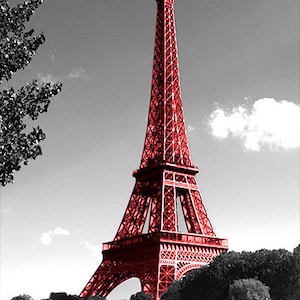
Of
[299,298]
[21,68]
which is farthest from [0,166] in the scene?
[299,298]

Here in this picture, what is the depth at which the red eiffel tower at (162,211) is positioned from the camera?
163ft

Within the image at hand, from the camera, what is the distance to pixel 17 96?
592 inches

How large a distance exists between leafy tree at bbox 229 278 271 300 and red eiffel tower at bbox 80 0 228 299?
10.9 metres

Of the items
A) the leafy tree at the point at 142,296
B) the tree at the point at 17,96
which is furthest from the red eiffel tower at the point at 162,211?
the tree at the point at 17,96

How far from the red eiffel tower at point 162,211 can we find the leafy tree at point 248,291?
10860 mm

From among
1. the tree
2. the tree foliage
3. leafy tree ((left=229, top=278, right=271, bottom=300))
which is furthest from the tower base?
the tree

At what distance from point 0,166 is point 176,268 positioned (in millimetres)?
36688

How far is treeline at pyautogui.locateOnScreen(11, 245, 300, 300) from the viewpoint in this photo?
132 ft

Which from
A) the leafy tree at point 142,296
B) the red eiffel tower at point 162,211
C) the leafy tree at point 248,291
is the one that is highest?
the red eiffel tower at point 162,211

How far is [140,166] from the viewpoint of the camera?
190 ft

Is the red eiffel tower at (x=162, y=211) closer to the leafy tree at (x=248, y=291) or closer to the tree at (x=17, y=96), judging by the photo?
the leafy tree at (x=248, y=291)

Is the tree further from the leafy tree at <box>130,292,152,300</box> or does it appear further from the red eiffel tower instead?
the leafy tree at <box>130,292,152,300</box>

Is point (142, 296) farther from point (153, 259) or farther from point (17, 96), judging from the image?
point (17, 96)

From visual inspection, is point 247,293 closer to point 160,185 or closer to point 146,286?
point 146,286
